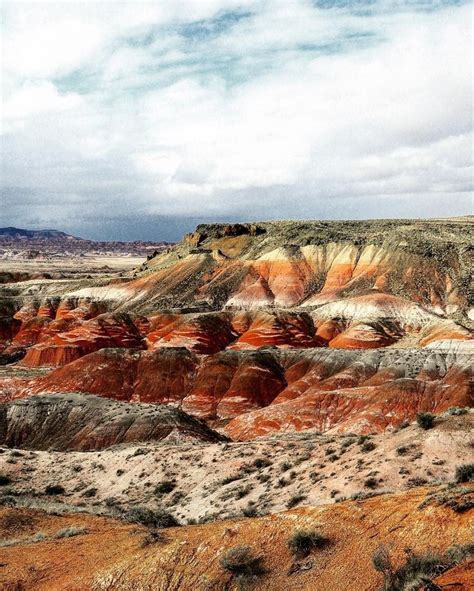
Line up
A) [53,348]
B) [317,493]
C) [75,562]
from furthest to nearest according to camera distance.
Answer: [53,348]
[317,493]
[75,562]

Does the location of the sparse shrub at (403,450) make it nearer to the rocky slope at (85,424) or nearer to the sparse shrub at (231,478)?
the sparse shrub at (231,478)

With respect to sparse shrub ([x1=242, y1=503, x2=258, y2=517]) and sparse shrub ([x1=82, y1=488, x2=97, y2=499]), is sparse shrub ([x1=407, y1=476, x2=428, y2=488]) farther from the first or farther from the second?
sparse shrub ([x1=82, y1=488, x2=97, y2=499])

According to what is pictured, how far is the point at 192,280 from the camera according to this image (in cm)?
13150

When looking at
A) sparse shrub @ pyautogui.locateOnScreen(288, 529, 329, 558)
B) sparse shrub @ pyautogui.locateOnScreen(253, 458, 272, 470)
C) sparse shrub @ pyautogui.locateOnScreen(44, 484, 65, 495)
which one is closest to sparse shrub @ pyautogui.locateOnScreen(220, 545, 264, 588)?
sparse shrub @ pyautogui.locateOnScreen(288, 529, 329, 558)

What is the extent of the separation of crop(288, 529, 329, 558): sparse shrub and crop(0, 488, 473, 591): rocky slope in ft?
0.40

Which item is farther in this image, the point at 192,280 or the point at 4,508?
the point at 192,280

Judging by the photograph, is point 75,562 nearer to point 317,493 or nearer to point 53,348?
point 317,493

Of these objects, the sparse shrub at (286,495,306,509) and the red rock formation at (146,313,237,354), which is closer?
the sparse shrub at (286,495,306,509)

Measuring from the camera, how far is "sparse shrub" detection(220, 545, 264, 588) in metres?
12.5

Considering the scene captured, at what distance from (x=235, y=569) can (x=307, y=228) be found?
135m

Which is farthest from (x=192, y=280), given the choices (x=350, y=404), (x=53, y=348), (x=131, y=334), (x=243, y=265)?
(x=350, y=404)

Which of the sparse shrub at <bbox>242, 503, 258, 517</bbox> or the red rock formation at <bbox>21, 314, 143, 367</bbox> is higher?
the sparse shrub at <bbox>242, 503, 258, 517</bbox>

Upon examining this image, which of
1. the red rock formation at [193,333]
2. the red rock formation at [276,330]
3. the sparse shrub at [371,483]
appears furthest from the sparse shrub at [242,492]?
the red rock formation at [276,330]

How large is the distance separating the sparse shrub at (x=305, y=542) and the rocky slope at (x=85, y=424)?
31312 mm
